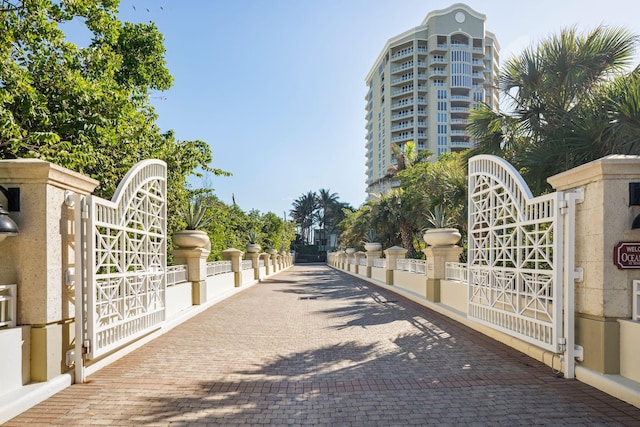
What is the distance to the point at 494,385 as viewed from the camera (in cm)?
501

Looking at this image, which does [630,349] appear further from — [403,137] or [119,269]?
[403,137]

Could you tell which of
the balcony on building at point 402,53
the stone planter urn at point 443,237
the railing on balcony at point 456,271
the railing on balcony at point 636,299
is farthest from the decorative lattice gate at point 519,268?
the balcony on building at point 402,53

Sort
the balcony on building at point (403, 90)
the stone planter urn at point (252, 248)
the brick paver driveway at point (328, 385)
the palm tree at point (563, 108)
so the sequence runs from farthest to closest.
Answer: the balcony on building at point (403, 90) < the stone planter urn at point (252, 248) < the palm tree at point (563, 108) < the brick paver driveway at point (328, 385)

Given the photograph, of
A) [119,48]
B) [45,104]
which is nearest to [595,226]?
[45,104]

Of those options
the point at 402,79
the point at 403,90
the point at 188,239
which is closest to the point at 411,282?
the point at 188,239

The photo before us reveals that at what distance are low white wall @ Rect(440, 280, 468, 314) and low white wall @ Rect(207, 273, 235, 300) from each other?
7099mm

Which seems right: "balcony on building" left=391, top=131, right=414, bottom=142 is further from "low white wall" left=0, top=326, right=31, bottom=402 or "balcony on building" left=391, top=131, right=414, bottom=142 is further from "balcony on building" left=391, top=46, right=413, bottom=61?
"low white wall" left=0, top=326, right=31, bottom=402

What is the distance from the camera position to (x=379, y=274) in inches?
809

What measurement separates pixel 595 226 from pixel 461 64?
8003 centimetres

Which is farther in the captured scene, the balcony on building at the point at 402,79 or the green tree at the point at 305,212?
the green tree at the point at 305,212

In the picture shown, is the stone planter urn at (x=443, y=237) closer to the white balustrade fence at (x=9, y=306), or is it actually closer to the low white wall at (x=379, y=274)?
the low white wall at (x=379, y=274)

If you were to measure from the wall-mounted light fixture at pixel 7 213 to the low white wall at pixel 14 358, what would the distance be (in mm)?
1056

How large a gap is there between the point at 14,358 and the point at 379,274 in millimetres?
17463

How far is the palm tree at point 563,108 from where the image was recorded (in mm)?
7785
